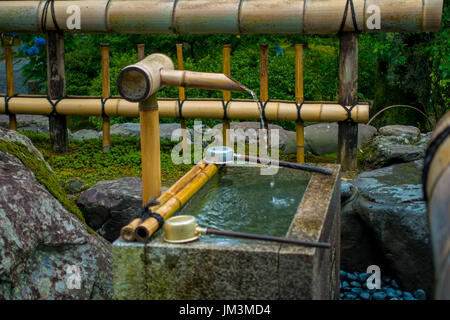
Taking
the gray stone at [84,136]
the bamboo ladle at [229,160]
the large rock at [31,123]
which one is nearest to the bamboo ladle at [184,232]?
the bamboo ladle at [229,160]

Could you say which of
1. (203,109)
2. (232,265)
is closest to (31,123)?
(203,109)

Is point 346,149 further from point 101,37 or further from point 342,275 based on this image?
point 101,37

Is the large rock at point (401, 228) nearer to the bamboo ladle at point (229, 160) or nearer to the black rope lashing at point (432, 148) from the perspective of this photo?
the bamboo ladle at point (229, 160)

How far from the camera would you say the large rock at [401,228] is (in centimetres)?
455

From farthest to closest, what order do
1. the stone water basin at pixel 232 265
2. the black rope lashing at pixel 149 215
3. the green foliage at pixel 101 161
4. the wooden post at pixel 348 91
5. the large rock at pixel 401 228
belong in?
the green foliage at pixel 101 161
the wooden post at pixel 348 91
the large rock at pixel 401 228
the black rope lashing at pixel 149 215
the stone water basin at pixel 232 265

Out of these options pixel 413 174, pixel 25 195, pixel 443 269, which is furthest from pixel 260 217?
pixel 413 174

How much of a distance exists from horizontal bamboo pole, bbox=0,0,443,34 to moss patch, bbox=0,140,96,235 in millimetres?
2761

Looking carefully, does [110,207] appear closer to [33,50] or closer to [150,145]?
[150,145]

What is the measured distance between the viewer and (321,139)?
7.29 meters

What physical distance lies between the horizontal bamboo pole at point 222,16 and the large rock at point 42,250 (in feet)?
10.7

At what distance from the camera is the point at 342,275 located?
5.05m

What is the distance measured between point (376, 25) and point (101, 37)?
663cm

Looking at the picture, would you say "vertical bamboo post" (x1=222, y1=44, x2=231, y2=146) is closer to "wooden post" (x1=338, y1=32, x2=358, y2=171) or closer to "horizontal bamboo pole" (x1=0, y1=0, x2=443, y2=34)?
"horizontal bamboo pole" (x1=0, y1=0, x2=443, y2=34)

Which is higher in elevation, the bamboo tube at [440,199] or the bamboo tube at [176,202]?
the bamboo tube at [440,199]
